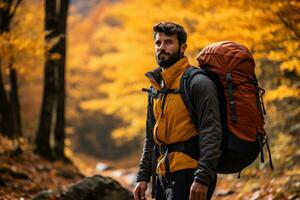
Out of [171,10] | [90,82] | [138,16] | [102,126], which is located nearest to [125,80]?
[138,16]

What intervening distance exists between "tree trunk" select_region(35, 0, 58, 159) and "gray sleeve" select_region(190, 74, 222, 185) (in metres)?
7.74

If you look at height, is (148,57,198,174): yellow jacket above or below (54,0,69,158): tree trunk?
above

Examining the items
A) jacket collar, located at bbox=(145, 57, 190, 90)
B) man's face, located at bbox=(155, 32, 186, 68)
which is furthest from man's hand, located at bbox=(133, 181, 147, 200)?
man's face, located at bbox=(155, 32, 186, 68)

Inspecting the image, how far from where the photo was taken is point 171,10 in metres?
12.4

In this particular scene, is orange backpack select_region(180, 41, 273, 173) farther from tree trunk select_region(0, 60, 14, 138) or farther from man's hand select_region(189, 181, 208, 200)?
tree trunk select_region(0, 60, 14, 138)

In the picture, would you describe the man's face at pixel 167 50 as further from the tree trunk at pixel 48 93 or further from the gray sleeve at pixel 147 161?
the tree trunk at pixel 48 93

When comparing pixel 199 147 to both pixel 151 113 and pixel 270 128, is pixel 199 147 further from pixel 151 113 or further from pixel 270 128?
pixel 270 128

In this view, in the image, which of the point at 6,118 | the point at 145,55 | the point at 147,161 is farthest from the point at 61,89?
the point at 147,161

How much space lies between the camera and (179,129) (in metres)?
3.31

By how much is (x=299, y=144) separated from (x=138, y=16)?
6.36 metres

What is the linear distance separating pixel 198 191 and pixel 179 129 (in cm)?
47

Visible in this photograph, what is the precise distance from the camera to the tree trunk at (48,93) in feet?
34.7

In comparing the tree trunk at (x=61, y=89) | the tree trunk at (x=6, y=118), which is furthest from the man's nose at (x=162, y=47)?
the tree trunk at (x=61, y=89)

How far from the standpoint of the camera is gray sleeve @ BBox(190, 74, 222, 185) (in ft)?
10.1
